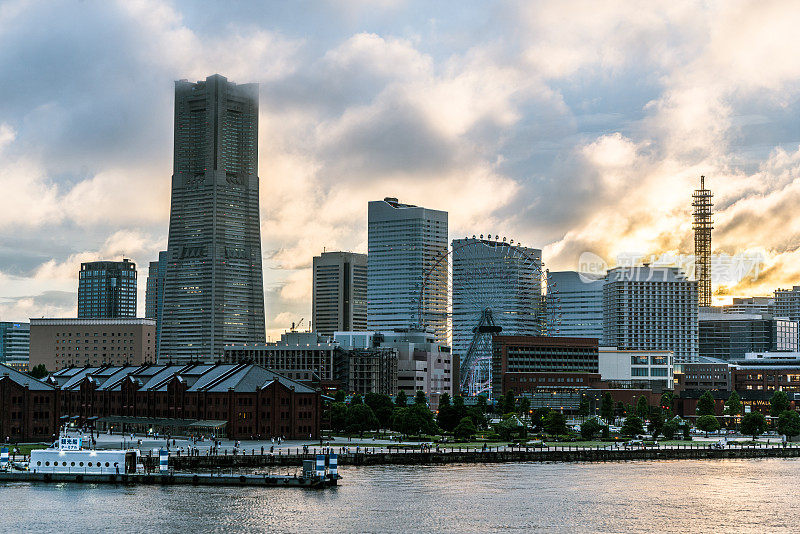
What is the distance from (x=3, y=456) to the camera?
451 ft

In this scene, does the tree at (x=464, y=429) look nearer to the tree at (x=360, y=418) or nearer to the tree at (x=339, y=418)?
the tree at (x=360, y=418)

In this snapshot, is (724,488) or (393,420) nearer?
(724,488)

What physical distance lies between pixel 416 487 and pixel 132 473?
30978mm

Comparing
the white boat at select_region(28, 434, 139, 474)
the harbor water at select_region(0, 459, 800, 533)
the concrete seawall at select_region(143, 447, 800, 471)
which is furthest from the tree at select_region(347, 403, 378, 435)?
the white boat at select_region(28, 434, 139, 474)

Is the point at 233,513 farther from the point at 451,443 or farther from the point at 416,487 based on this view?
the point at 451,443

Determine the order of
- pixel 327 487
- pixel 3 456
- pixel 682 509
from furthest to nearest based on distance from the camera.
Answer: pixel 3 456
pixel 327 487
pixel 682 509

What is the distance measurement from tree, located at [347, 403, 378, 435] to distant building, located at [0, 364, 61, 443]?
147 ft

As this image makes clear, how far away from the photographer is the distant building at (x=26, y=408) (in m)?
163

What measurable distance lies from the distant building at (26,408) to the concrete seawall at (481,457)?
1218 inches

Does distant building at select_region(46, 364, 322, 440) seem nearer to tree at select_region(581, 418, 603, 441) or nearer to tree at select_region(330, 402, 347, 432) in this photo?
tree at select_region(330, 402, 347, 432)

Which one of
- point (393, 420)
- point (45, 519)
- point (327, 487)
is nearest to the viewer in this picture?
point (45, 519)

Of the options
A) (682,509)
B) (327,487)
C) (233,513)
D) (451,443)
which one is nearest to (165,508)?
(233,513)

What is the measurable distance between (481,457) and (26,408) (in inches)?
2405

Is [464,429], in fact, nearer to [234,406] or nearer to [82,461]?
[234,406]
